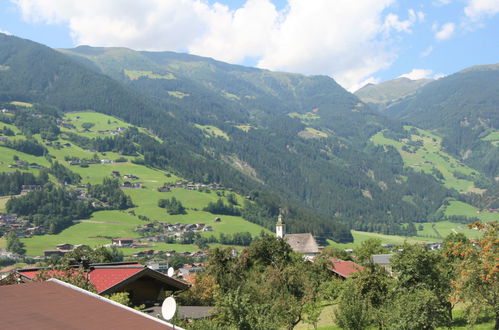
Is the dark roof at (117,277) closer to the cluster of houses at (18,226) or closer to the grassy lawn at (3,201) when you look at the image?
the cluster of houses at (18,226)

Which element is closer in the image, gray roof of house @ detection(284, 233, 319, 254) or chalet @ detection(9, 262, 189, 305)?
chalet @ detection(9, 262, 189, 305)

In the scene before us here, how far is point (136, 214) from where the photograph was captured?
196000 millimetres

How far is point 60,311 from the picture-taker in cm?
1266

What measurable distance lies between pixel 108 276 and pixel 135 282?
1772mm

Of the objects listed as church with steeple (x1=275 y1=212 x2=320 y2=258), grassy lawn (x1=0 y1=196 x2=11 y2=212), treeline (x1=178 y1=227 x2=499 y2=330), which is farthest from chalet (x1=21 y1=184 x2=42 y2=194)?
treeline (x1=178 y1=227 x2=499 y2=330)

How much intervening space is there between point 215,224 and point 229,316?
17756 cm

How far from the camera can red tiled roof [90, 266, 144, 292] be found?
3130 cm

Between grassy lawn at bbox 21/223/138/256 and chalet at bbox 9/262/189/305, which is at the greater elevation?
chalet at bbox 9/262/189/305

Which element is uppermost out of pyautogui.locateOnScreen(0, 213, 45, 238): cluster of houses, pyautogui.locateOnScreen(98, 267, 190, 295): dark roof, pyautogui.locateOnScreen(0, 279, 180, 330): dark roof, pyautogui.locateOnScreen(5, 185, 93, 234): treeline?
pyautogui.locateOnScreen(0, 279, 180, 330): dark roof

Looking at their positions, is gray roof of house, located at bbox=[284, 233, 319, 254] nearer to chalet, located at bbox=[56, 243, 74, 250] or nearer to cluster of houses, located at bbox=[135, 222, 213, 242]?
cluster of houses, located at bbox=[135, 222, 213, 242]

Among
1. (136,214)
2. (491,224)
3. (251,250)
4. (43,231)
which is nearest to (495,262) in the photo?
(491,224)

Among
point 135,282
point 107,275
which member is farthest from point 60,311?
point 107,275

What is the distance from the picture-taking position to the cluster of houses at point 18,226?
163 m

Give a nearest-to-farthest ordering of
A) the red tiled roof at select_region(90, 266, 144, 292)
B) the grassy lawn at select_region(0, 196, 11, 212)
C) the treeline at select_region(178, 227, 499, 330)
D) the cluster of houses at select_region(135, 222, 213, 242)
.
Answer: the treeline at select_region(178, 227, 499, 330)
the red tiled roof at select_region(90, 266, 144, 292)
the cluster of houses at select_region(135, 222, 213, 242)
the grassy lawn at select_region(0, 196, 11, 212)
